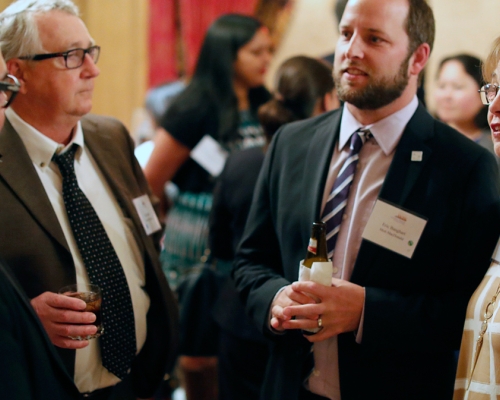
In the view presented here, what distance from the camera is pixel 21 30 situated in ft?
6.57

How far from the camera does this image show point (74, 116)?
204cm

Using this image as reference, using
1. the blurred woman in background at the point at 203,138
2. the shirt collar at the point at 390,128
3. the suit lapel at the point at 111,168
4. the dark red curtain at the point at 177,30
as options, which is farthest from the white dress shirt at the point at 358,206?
the dark red curtain at the point at 177,30

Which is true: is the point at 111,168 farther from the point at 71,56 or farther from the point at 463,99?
the point at 463,99

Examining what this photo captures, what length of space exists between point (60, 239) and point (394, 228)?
3.33ft

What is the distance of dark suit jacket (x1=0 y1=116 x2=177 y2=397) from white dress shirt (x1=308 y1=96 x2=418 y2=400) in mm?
627

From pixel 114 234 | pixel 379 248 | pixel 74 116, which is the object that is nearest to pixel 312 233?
pixel 379 248

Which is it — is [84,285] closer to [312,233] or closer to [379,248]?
[312,233]

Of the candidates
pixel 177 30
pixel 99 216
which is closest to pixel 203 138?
pixel 99 216

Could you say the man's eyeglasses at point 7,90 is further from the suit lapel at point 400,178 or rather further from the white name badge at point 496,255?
the white name badge at point 496,255

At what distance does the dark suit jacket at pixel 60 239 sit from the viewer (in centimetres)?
180

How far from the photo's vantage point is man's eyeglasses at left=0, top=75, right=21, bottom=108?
1.51 metres

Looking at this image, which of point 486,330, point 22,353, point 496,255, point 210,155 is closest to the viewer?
point 22,353

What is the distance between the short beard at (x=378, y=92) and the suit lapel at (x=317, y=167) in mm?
150

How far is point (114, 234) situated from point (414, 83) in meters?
1.15
